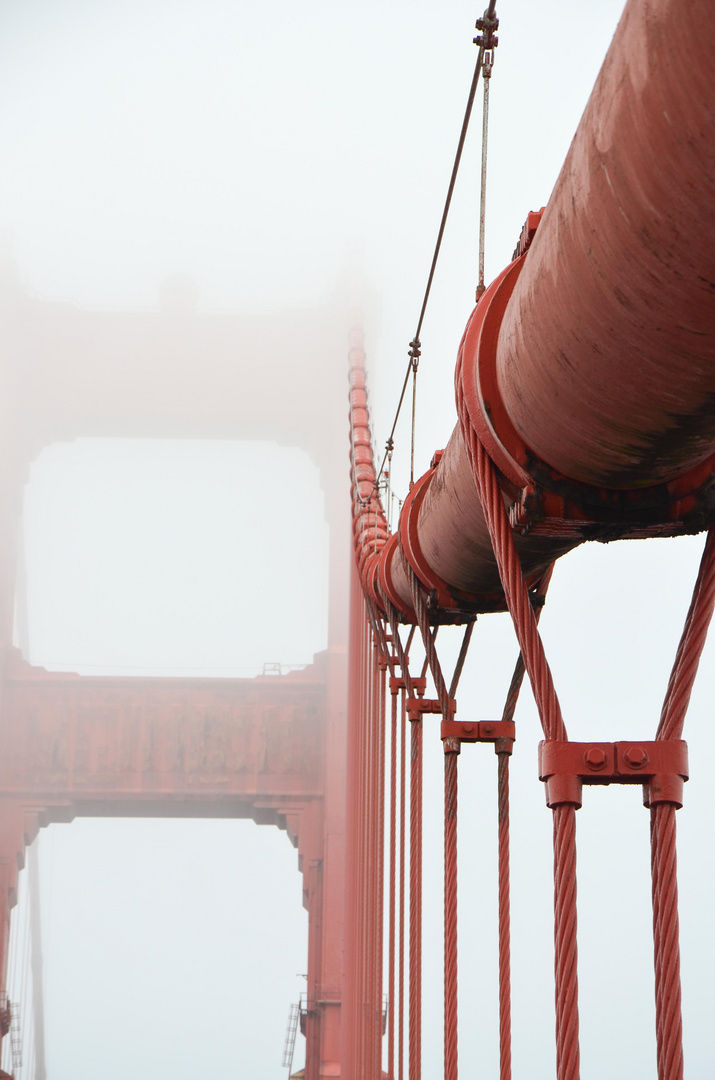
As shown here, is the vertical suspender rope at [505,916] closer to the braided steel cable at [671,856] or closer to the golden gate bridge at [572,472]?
the golden gate bridge at [572,472]

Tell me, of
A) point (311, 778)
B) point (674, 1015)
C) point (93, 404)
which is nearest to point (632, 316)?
point (674, 1015)

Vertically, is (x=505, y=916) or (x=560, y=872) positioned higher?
(x=560, y=872)

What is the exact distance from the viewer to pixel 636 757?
3.48 ft

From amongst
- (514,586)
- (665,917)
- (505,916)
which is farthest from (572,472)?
(505,916)

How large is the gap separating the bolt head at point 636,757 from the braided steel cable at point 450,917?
120 centimetres

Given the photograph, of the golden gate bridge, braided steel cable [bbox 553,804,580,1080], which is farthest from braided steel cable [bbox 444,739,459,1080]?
braided steel cable [bbox 553,804,580,1080]

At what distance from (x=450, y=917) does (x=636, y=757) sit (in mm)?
1304

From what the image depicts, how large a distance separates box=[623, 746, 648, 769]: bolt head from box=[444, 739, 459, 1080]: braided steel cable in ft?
3.95

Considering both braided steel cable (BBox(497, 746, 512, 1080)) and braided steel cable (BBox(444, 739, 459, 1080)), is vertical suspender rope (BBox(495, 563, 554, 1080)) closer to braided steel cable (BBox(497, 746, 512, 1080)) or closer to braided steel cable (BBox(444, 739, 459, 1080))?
braided steel cable (BBox(497, 746, 512, 1080))

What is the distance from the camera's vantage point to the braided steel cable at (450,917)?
213 centimetres

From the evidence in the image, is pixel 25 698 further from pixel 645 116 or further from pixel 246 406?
pixel 645 116

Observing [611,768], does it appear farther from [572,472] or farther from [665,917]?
[572,472]

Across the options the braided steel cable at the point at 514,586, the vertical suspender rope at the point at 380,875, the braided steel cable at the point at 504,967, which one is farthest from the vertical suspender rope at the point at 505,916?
the vertical suspender rope at the point at 380,875

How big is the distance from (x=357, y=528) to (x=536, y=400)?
504 centimetres
